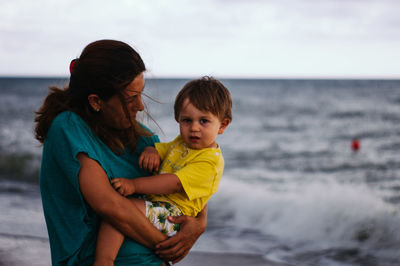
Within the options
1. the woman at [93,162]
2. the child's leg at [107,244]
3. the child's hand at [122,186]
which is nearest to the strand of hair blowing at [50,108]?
the woman at [93,162]

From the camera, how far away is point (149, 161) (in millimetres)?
1973

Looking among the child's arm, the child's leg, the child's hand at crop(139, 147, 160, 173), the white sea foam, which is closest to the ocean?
the white sea foam

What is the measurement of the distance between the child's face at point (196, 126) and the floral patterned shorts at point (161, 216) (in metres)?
0.33

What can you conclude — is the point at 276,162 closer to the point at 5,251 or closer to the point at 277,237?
the point at 277,237

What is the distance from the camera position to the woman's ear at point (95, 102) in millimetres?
1846

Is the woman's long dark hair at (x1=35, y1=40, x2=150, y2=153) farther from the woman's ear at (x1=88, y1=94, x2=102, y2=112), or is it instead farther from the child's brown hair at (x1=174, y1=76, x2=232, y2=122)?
the child's brown hair at (x1=174, y1=76, x2=232, y2=122)

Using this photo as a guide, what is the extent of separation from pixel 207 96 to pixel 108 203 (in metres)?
0.68

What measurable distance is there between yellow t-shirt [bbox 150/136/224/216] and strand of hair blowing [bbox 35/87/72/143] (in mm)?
542

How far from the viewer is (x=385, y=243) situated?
16.1ft

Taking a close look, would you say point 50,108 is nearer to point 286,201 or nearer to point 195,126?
point 195,126

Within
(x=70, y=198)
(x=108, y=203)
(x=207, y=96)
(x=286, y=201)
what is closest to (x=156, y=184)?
(x=108, y=203)

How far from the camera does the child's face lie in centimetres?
202

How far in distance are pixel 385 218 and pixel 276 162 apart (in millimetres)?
4949

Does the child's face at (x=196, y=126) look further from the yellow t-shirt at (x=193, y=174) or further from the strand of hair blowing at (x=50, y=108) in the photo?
the strand of hair blowing at (x=50, y=108)
